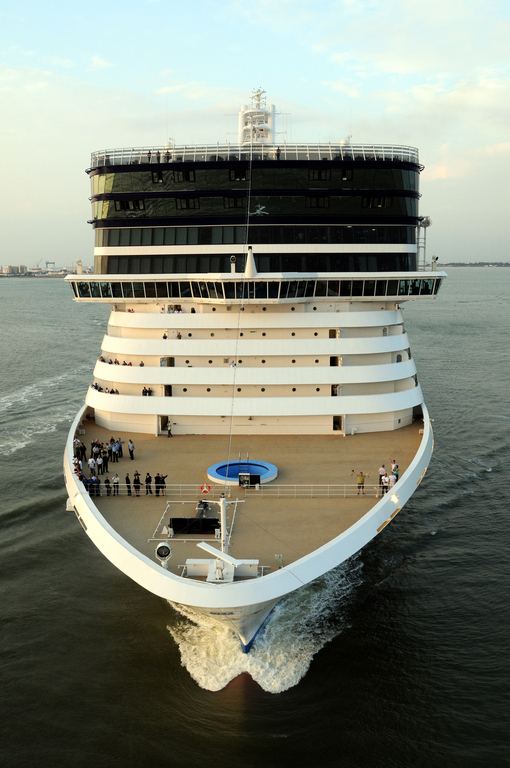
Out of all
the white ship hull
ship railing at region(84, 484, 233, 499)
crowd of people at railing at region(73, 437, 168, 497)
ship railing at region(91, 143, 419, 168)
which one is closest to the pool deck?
ship railing at region(84, 484, 233, 499)

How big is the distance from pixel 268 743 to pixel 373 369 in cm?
1450

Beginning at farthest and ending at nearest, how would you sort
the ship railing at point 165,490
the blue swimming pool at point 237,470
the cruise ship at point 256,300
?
the cruise ship at point 256,300 < the blue swimming pool at point 237,470 < the ship railing at point 165,490

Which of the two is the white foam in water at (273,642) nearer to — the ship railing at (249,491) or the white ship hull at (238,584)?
the white ship hull at (238,584)

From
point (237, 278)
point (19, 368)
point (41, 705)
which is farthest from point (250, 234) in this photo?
point (19, 368)

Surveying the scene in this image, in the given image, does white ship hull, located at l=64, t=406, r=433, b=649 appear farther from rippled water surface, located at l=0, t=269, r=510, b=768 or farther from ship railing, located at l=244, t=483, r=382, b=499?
rippled water surface, located at l=0, t=269, r=510, b=768

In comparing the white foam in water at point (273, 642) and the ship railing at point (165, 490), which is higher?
the ship railing at point (165, 490)

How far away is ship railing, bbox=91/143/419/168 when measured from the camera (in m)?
25.8

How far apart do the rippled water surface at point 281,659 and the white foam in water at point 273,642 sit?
0.06 metres

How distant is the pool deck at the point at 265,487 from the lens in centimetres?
1692

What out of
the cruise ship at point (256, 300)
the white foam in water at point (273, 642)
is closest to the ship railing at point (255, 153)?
the cruise ship at point (256, 300)

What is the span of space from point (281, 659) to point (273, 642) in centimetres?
79

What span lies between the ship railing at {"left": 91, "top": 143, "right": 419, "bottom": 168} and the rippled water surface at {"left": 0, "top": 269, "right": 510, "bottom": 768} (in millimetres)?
15808

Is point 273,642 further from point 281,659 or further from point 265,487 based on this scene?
point 265,487

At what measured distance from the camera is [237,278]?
24.0 m
